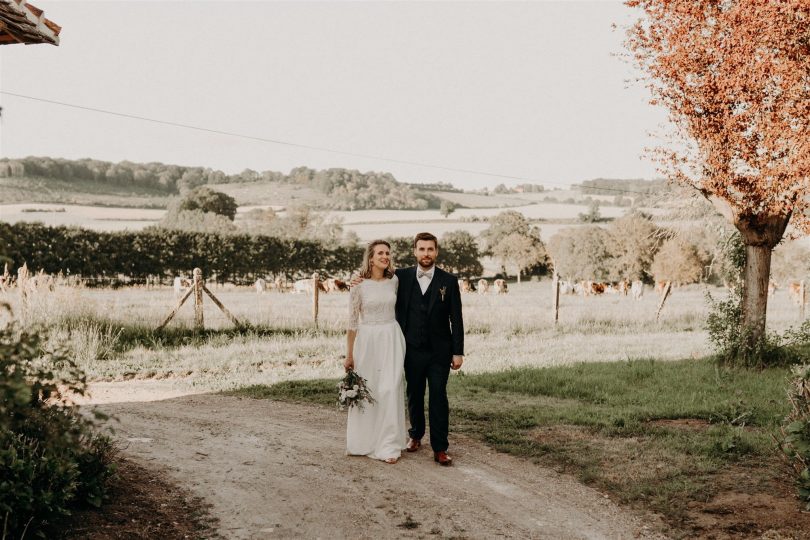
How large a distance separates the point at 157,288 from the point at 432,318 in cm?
3360

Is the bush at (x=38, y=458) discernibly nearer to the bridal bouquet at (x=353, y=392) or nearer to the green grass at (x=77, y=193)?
the bridal bouquet at (x=353, y=392)

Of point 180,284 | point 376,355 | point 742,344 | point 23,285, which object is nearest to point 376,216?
point 180,284

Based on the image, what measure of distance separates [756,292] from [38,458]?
11854 millimetres

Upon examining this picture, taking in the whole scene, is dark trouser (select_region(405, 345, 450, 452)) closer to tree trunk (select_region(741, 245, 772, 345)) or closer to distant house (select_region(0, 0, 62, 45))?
distant house (select_region(0, 0, 62, 45))

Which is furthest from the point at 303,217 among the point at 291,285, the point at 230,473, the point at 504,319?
the point at 230,473

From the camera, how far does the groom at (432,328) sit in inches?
280

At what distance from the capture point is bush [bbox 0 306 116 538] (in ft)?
13.1

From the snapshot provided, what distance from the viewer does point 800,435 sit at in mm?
5832

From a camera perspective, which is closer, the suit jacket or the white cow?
the suit jacket

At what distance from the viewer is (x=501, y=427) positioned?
867 centimetres

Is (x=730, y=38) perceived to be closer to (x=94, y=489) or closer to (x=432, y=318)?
(x=432, y=318)

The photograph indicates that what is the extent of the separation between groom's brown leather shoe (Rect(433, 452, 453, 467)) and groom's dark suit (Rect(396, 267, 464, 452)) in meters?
0.05

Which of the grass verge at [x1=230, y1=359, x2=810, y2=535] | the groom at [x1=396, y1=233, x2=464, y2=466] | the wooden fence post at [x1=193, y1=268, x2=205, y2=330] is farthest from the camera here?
the wooden fence post at [x1=193, y1=268, x2=205, y2=330]

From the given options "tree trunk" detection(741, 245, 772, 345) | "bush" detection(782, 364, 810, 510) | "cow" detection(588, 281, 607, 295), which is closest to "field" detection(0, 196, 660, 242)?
"cow" detection(588, 281, 607, 295)
